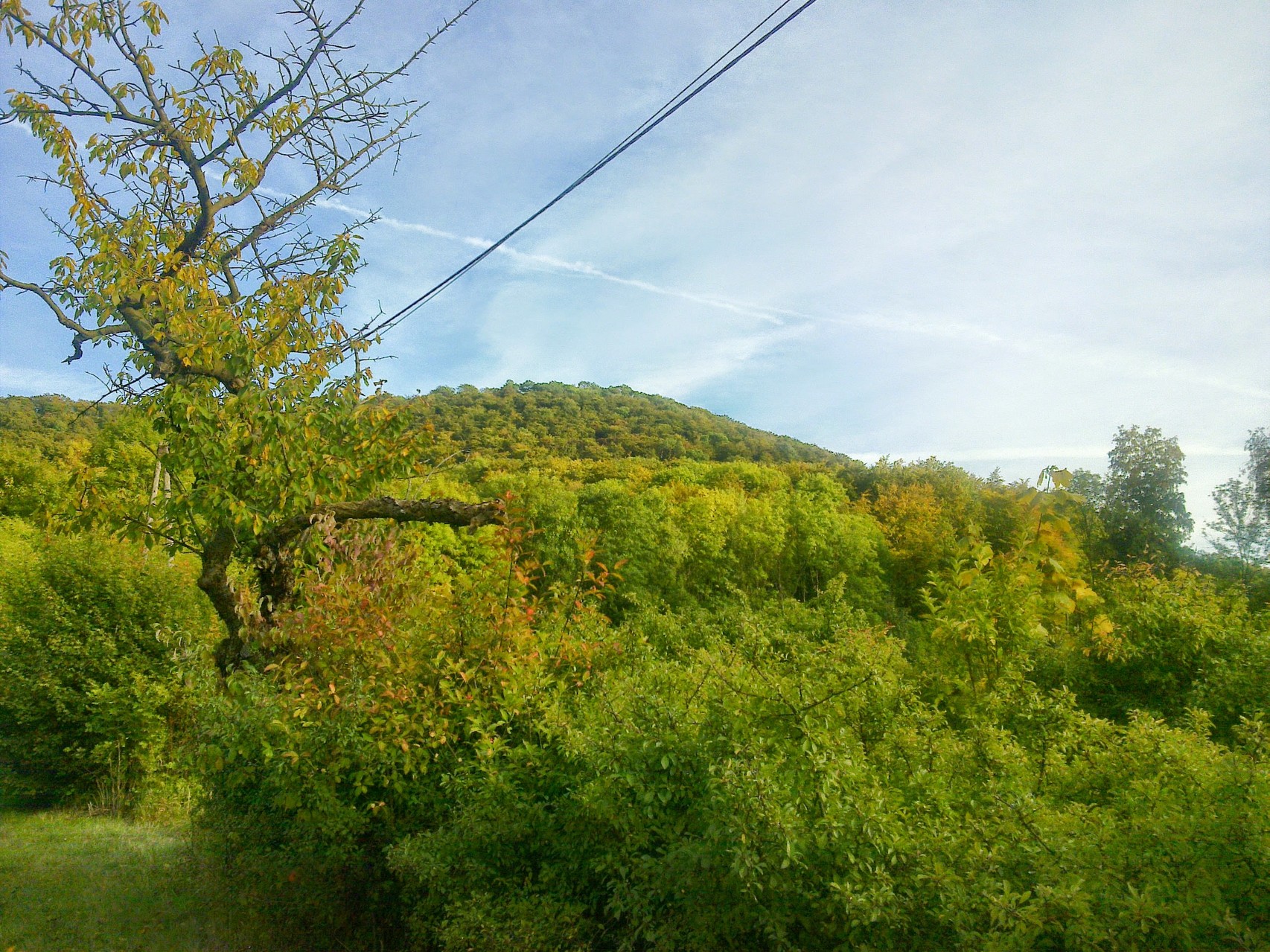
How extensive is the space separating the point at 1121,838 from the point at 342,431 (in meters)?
5.95

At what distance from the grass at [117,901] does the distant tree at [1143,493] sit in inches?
1112

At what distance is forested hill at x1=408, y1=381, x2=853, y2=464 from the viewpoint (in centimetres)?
3900

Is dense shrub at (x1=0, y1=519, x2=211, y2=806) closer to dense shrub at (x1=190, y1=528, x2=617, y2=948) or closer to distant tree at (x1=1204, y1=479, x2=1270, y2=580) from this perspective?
dense shrub at (x1=190, y1=528, x2=617, y2=948)

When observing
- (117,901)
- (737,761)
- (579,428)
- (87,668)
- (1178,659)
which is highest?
(579,428)

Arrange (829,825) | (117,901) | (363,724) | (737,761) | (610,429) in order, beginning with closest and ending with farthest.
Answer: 1. (829,825)
2. (737,761)
3. (363,724)
4. (117,901)
5. (610,429)

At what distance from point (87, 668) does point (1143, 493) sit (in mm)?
31440

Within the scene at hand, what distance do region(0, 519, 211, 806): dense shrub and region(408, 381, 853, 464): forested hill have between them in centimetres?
2008

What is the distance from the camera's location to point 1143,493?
91.9 ft

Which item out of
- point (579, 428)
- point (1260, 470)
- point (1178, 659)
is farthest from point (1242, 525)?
point (579, 428)

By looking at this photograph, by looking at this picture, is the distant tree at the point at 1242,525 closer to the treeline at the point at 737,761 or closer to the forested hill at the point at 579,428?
the treeline at the point at 737,761

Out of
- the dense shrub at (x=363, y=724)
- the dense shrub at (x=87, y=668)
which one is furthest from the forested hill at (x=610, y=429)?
the dense shrub at (x=363, y=724)

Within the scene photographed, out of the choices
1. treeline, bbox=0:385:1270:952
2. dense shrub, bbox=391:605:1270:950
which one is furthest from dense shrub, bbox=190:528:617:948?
dense shrub, bbox=391:605:1270:950

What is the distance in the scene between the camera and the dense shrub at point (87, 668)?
11492 mm

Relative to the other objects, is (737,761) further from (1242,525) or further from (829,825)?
(1242,525)
